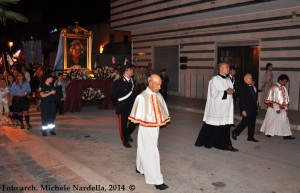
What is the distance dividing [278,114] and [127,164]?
451 cm

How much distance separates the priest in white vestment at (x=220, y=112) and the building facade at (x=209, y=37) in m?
5.86

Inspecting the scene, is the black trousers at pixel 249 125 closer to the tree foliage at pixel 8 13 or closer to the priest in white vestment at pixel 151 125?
the priest in white vestment at pixel 151 125

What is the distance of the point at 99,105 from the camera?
1361 centimetres

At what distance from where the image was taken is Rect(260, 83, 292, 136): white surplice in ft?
26.8

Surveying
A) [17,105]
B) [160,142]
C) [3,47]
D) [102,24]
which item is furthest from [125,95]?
[3,47]

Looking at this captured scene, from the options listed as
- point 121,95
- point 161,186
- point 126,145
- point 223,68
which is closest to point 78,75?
point 121,95

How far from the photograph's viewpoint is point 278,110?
8.24 metres

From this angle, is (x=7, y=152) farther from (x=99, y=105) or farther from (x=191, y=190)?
(x=99, y=105)

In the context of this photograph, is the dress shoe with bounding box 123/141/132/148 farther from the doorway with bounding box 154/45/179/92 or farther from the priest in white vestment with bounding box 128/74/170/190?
the doorway with bounding box 154/45/179/92

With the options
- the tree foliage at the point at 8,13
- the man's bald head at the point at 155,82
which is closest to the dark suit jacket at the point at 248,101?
the man's bald head at the point at 155,82

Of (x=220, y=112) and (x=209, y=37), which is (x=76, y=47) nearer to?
(x=209, y=37)

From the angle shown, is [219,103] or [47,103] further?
[47,103]

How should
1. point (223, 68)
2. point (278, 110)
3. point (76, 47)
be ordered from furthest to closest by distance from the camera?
1. point (76, 47)
2. point (278, 110)
3. point (223, 68)

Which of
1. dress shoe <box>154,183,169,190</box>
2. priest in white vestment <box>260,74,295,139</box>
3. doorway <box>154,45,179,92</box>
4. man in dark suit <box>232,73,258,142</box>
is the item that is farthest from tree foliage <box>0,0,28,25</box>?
doorway <box>154,45,179,92</box>
